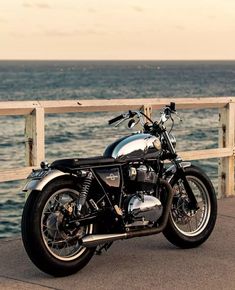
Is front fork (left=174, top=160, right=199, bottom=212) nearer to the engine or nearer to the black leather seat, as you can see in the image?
the engine

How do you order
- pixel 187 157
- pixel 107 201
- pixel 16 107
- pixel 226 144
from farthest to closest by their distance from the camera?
pixel 226 144, pixel 187 157, pixel 16 107, pixel 107 201

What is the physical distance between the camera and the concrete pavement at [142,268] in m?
5.38

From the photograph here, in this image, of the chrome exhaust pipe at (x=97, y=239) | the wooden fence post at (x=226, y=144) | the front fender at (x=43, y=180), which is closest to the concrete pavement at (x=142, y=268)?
the chrome exhaust pipe at (x=97, y=239)

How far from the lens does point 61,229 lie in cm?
558

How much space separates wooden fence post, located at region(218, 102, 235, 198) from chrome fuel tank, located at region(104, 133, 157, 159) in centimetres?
293

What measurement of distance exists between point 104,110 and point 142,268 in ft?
6.93

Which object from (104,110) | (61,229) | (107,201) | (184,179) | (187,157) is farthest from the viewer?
(187,157)

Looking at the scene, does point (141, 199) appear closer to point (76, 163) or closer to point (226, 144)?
point (76, 163)

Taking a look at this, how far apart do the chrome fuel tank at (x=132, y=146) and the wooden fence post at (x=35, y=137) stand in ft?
3.95

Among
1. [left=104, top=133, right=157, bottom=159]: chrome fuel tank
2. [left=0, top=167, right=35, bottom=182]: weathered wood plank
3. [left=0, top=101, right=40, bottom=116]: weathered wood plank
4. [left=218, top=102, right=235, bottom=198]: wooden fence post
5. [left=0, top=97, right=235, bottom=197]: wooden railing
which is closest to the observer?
[left=104, top=133, right=157, bottom=159]: chrome fuel tank

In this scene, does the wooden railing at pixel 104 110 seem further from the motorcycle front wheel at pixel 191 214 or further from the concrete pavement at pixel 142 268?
the motorcycle front wheel at pixel 191 214

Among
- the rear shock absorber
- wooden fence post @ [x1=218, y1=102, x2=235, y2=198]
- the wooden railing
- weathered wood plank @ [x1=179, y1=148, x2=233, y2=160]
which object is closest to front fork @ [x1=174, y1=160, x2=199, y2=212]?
the rear shock absorber

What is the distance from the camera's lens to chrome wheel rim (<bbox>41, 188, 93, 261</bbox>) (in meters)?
5.53

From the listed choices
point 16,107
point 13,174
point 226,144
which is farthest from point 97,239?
point 226,144
